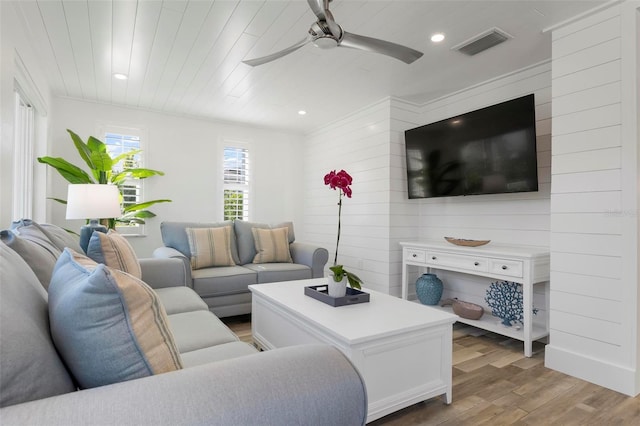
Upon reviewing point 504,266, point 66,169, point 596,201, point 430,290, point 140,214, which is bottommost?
point 430,290

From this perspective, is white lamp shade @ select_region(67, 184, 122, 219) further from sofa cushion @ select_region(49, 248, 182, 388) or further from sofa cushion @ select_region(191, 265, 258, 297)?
sofa cushion @ select_region(49, 248, 182, 388)

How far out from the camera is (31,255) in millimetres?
1216

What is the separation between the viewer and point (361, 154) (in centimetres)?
443

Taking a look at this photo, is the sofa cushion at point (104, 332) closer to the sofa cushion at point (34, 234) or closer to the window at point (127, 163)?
the sofa cushion at point (34, 234)

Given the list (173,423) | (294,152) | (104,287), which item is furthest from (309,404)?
(294,152)

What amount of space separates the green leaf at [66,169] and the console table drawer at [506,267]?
409 centimetres

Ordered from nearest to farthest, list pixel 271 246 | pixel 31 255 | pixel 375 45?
1. pixel 31 255
2. pixel 375 45
3. pixel 271 246

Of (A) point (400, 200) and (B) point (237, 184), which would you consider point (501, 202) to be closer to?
(A) point (400, 200)

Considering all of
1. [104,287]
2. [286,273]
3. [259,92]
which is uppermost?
[259,92]

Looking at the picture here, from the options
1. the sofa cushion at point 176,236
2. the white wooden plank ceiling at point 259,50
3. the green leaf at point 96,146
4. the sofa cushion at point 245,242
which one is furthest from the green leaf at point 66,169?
the sofa cushion at point 245,242

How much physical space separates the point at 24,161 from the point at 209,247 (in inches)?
74.5

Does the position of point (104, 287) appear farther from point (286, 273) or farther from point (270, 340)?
point (286, 273)

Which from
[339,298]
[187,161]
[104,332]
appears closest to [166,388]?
[104,332]

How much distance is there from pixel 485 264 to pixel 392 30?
2.01m
